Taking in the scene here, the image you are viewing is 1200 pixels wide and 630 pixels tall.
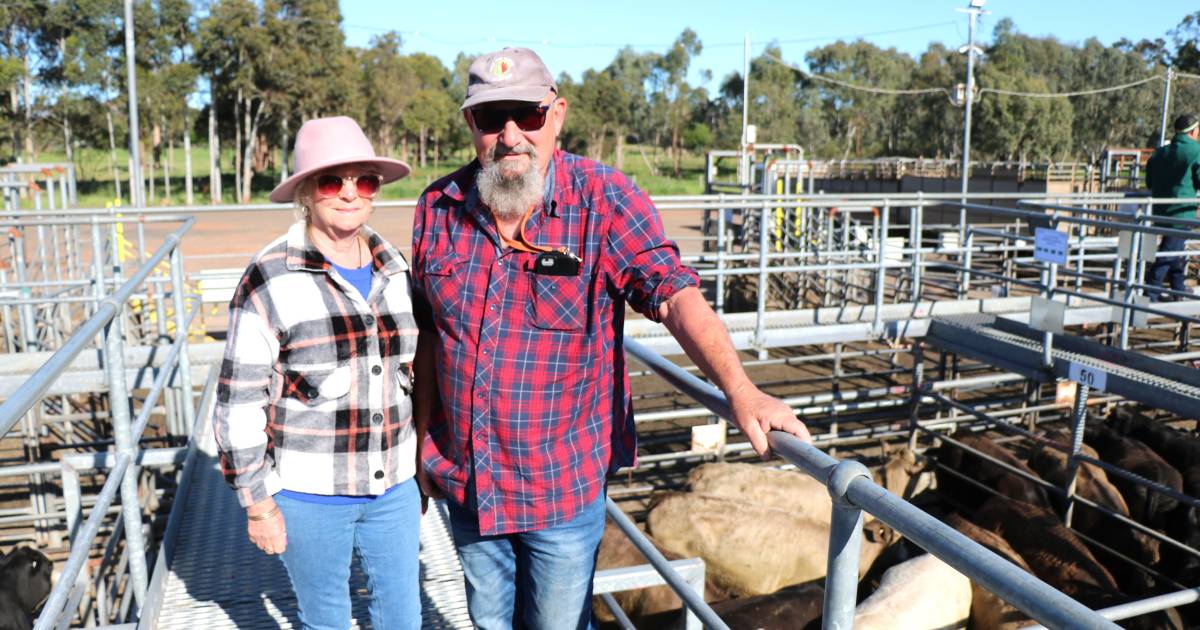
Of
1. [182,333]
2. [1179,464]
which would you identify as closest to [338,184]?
[182,333]

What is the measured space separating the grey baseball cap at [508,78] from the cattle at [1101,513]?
593 cm

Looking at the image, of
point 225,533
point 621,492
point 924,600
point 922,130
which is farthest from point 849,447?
point 922,130

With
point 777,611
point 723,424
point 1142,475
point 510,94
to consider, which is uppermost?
point 510,94

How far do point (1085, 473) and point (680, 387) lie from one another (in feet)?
20.5

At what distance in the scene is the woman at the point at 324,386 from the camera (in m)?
2.43

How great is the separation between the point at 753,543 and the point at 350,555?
369 centimetres

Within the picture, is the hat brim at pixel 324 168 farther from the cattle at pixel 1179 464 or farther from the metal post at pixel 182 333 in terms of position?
the cattle at pixel 1179 464

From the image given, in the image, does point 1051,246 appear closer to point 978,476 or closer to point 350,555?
point 978,476

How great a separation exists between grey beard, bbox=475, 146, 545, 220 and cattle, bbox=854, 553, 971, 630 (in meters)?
3.44

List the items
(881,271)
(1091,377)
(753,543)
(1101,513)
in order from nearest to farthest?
(753,543), (1091,377), (1101,513), (881,271)

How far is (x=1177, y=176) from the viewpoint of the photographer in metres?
10.1

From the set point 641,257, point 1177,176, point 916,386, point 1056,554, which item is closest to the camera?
→ point 641,257

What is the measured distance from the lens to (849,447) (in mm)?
11023

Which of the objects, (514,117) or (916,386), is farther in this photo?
(916,386)
